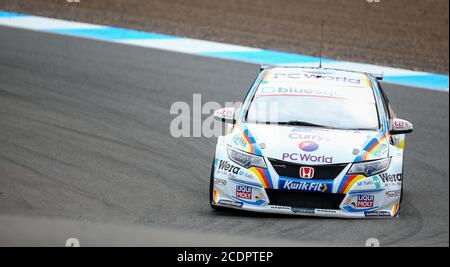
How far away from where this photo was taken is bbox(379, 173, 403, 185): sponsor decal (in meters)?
8.11

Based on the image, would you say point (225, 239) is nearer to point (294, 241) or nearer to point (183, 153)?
point (294, 241)

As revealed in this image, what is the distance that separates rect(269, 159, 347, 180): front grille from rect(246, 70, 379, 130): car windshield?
713 mm

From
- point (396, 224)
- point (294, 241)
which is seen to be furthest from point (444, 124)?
point (294, 241)

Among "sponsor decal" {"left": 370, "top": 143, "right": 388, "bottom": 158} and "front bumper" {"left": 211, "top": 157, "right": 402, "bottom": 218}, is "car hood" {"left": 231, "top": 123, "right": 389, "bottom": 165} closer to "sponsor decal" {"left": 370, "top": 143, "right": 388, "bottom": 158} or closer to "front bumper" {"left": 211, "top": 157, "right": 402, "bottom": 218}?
"sponsor decal" {"left": 370, "top": 143, "right": 388, "bottom": 158}

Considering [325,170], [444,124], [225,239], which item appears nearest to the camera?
[225,239]

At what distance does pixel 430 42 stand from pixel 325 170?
11575 millimetres

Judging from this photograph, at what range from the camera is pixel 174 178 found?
9.41 meters

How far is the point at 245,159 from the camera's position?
26.7 ft

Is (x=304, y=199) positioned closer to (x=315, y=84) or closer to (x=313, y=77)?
(x=315, y=84)

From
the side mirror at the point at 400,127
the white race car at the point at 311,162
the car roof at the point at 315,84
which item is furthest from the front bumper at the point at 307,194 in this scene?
the car roof at the point at 315,84

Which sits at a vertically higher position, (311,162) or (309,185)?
(311,162)

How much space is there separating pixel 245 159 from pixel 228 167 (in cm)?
17

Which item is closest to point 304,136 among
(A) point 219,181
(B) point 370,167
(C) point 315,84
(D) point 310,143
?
(D) point 310,143

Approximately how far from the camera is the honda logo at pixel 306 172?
26.1 ft
